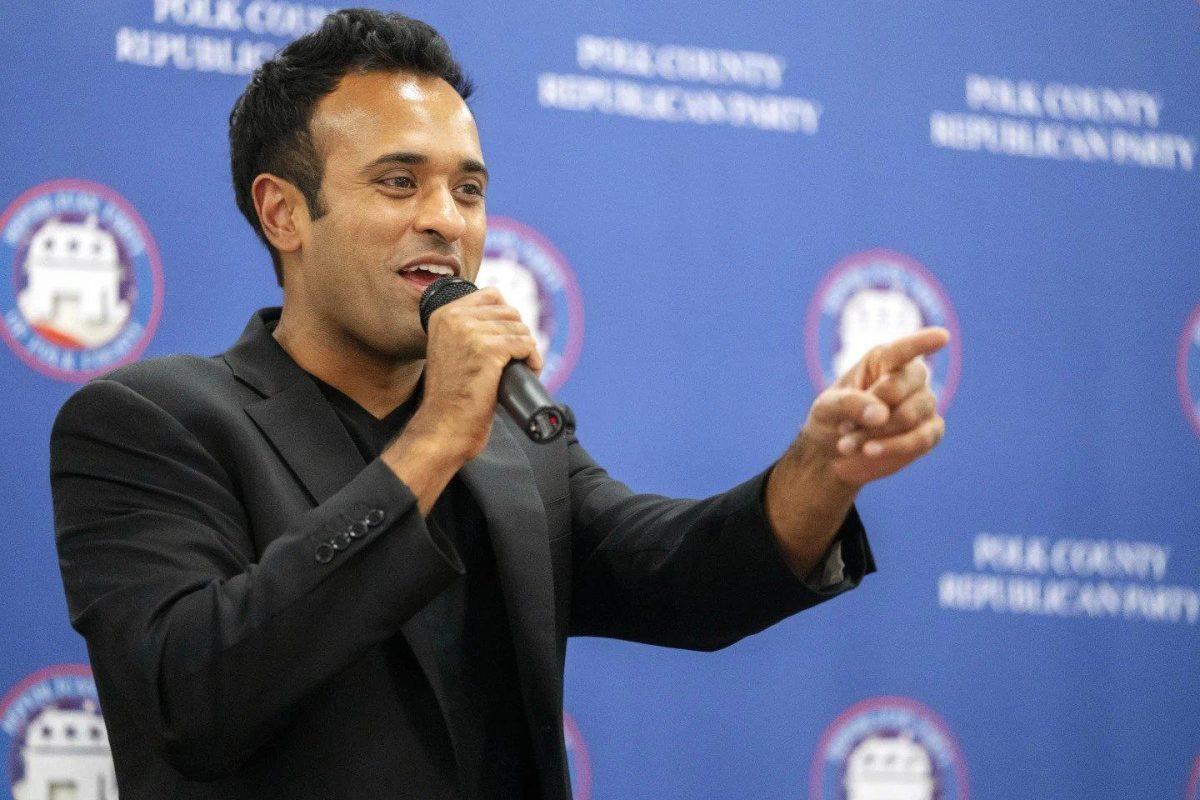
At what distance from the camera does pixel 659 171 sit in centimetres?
269

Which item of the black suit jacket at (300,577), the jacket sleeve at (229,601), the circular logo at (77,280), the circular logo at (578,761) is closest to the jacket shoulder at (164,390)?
the black suit jacket at (300,577)

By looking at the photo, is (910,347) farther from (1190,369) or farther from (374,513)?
(1190,369)

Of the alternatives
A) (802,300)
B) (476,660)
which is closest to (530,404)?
(476,660)

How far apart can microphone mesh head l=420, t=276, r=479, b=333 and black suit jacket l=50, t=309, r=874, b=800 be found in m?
0.18

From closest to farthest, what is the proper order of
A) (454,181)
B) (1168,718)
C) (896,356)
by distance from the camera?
(896,356)
(454,181)
(1168,718)

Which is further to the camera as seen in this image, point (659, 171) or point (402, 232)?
point (659, 171)

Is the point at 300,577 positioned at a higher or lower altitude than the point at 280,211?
lower

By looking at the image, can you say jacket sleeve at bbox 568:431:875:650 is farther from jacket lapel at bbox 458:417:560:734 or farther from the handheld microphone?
the handheld microphone

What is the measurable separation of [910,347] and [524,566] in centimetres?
54

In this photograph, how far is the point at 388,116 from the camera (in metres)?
1.88

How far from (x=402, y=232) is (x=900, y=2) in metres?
1.48

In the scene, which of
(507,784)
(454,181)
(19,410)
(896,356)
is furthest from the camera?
(19,410)

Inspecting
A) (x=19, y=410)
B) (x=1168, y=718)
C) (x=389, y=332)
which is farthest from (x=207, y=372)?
(x=1168, y=718)

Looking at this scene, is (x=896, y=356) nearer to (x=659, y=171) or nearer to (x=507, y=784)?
(x=507, y=784)
